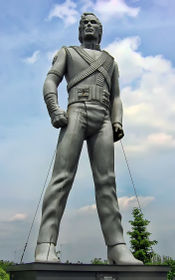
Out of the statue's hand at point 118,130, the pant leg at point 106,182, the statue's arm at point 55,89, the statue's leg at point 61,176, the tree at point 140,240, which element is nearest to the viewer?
the statue's leg at point 61,176

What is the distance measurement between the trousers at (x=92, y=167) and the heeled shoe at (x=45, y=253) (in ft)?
0.27

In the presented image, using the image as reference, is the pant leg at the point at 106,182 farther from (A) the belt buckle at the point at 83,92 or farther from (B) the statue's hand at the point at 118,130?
(A) the belt buckle at the point at 83,92

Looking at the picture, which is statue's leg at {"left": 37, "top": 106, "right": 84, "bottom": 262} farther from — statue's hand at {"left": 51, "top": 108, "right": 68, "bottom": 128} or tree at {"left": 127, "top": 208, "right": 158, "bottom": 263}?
tree at {"left": 127, "top": 208, "right": 158, "bottom": 263}

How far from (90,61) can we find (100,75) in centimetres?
33

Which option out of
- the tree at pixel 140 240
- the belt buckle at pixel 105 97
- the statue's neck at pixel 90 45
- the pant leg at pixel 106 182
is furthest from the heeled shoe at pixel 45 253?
the tree at pixel 140 240

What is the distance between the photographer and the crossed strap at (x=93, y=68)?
6633mm

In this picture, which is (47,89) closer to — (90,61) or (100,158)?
(90,61)

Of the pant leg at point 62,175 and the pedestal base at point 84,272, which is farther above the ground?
the pant leg at point 62,175

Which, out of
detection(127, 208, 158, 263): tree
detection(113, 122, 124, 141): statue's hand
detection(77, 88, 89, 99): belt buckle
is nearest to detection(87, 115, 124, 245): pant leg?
detection(113, 122, 124, 141): statue's hand

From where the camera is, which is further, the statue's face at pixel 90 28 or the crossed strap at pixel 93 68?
the statue's face at pixel 90 28

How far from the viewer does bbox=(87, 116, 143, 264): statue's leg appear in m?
5.95

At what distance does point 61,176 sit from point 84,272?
5.16ft

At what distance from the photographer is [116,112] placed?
277 inches

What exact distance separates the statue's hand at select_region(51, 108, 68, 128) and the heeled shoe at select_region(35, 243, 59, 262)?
203cm
